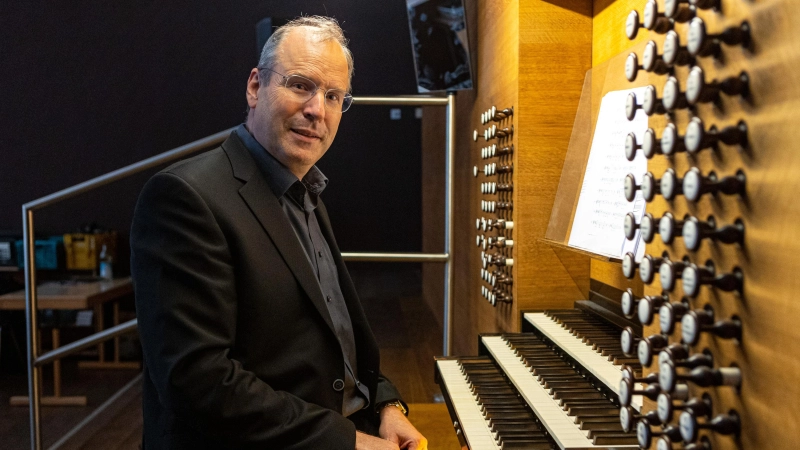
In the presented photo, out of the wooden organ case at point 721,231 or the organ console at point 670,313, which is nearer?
the wooden organ case at point 721,231

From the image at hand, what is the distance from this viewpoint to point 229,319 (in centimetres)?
135

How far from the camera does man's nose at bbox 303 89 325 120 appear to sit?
1611 mm

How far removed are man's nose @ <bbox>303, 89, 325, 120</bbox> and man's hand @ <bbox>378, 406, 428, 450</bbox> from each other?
77cm

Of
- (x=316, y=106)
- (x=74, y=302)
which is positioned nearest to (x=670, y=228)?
(x=316, y=106)

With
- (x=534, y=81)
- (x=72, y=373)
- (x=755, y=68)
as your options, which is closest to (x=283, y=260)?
(x=755, y=68)

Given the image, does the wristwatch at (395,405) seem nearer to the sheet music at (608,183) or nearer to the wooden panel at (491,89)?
the sheet music at (608,183)

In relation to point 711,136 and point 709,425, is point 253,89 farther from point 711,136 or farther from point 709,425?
point 709,425

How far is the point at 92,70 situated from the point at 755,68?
7.67 m

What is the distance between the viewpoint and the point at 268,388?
1.38 m

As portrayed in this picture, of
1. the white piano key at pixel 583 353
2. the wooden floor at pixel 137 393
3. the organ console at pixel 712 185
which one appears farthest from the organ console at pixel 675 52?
the wooden floor at pixel 137 393

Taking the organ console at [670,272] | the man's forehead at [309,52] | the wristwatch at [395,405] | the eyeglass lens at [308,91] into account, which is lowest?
the wristwatch at [395,405]

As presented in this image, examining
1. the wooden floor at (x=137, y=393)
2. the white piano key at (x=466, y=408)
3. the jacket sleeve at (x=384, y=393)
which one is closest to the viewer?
the white piano key at (x=466, y=408)

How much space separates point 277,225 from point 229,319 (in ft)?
0.76

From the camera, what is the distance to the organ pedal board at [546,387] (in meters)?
1.47
